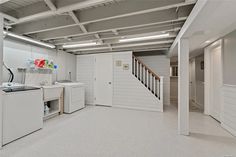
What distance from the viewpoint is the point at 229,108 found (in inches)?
99.8

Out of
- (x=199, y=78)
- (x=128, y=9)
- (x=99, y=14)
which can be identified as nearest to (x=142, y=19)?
(x=128, y=9)

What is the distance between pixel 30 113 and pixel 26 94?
0.43 meters

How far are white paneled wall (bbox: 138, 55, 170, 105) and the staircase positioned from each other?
0.92 m

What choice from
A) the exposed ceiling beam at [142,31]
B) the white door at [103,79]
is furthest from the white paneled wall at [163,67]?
the exposed ceiling beam at [142,31]

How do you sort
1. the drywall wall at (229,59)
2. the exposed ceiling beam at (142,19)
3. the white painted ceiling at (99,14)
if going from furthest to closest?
the drywall wall at (229,59) → the exposed ceiling beam at (142,19) → the white painted ceiling at (99,14)

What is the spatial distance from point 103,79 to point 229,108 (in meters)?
4.12

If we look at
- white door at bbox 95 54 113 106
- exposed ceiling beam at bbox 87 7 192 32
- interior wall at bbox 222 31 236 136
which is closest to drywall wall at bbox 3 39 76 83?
white door at bbox 95 54 113 106

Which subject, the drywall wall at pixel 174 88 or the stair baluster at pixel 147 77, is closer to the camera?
the stair baluster at pixel 147 77

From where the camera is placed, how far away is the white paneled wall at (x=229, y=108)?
7.87 feet

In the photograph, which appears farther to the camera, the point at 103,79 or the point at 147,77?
the point at 103,79

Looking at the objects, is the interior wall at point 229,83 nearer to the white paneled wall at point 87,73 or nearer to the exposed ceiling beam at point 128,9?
the exposed ceiling beam at point 128,9

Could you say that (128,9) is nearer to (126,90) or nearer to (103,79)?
(126,90)

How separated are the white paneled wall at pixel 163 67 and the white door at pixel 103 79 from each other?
200 cm

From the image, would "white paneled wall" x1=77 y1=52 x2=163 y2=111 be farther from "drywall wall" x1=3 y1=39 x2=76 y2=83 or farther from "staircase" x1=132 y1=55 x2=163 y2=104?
"drywall wall" x1=3 y1=39 x2=76 y2=83
